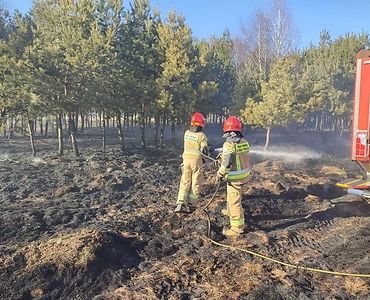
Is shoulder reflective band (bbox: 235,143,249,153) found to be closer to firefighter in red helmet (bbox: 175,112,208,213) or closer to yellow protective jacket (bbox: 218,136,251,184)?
yellow protective jacket (bbox: 218,136,251,184)

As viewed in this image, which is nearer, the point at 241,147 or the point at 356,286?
the point at 356,286

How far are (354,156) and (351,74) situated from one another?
78.1 ft

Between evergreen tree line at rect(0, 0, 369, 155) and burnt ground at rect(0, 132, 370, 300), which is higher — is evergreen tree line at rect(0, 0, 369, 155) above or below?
above

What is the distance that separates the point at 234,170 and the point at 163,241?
5.37 feet

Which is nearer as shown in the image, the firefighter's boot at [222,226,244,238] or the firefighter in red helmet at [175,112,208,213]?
the firefighter's boot at [222,226,244,238]

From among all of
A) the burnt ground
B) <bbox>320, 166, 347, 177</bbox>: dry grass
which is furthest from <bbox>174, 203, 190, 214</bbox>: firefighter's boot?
<bbox>320, 166, 347, 177</bbox>: dry grass

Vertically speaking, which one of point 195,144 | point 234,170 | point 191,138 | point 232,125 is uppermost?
point 232,125

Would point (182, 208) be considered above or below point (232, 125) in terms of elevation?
below

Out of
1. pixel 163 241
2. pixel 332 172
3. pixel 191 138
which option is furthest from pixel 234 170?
pixel 332 172

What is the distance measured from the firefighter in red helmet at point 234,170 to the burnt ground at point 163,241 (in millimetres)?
266

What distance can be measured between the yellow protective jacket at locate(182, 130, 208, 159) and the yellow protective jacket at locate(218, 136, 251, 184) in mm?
735

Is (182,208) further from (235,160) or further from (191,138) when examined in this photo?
(235,160)

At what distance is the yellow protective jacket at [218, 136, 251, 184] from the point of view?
625 cm

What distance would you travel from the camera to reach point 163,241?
234 inches
